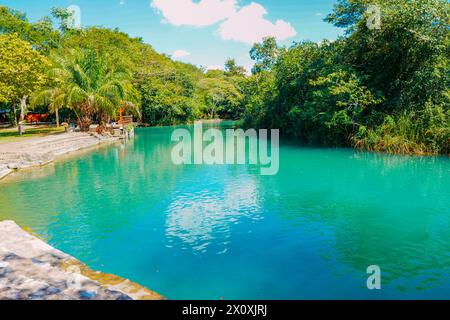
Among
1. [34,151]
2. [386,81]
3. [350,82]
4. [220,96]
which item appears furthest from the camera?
[220,96]

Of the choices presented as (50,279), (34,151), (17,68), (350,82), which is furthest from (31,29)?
(50,279)

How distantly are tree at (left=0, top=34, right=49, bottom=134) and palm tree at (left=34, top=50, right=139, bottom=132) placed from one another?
2.54 metres

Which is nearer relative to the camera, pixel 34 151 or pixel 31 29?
pixel 34 151

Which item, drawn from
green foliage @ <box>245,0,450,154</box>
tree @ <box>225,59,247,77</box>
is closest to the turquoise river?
green foliage @ <box>245,0,450,154</box>

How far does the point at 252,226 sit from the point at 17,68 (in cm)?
2139

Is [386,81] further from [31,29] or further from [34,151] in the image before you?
[31,29]

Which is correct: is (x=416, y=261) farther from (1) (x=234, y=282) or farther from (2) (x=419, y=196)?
(2) (x=419, y=196)

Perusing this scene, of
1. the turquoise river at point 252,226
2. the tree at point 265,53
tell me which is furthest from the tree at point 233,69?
the turquoise river at point 252,226

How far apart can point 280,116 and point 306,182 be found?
19816 mm

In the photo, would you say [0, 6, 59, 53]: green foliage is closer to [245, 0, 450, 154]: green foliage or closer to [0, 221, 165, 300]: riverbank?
[245, 0, 450, 154]: green foliage

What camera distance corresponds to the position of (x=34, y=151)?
742 inches

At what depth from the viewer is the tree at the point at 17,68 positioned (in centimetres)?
2293

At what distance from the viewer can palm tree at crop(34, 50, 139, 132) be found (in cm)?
2859

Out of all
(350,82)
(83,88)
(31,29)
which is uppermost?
(31,29)
